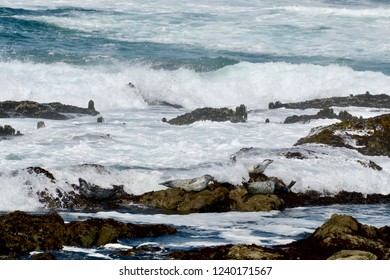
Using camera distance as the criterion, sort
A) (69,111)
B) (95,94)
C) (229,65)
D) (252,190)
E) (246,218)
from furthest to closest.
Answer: (229,65)
(95,94)
(69,111)
(252,190)
(246,218)

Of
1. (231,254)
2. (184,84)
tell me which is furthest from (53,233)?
(184,84)

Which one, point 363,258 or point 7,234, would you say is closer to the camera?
point 363,258

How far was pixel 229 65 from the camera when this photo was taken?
40.1 m

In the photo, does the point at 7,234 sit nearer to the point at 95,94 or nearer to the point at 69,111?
the point at 69,111

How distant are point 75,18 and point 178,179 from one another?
34128mm

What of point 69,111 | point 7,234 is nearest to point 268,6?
point 69,111

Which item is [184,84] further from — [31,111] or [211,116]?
[31,111]

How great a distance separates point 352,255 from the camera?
10.7 m

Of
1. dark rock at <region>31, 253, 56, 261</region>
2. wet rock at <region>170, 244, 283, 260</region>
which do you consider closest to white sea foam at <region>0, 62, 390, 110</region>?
wet rock at <region>170, 244, 283, 260</region>

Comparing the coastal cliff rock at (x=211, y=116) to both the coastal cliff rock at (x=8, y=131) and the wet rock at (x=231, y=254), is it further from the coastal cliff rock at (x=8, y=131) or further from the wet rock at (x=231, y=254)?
the wet rock at (x=231, y=254)

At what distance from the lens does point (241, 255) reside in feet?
36.4

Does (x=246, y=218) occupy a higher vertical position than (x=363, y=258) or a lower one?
lower

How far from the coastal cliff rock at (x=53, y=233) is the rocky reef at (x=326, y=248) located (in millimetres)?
1411
